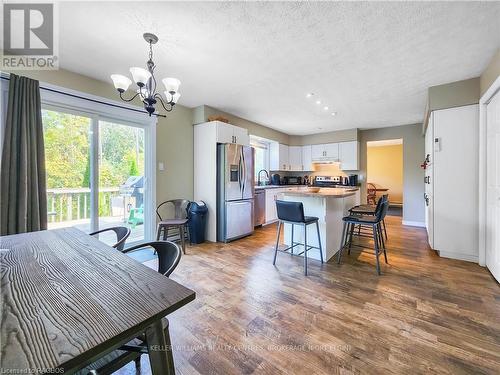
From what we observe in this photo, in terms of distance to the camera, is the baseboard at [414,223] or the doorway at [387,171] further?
the doorway at [387,171]

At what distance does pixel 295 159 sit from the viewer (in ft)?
22.3

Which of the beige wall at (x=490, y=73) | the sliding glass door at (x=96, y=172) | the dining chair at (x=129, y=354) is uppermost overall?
the beige wall at (x=490, y=73)

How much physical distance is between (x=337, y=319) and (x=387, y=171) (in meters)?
8.50

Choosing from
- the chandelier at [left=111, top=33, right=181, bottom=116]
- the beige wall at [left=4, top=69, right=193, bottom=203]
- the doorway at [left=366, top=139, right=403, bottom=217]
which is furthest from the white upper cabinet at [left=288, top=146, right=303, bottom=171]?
the chandelier at [left=111, top=33, right=181, bottom=116]

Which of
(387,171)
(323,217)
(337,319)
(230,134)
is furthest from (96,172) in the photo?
(387,171)

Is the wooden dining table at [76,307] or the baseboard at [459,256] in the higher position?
the wooden dining table at [76,307]

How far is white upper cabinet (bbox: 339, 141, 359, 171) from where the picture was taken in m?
5.70

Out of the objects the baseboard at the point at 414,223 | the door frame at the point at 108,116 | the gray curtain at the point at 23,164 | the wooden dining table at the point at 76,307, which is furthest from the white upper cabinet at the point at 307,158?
the wooden dining table at the point at 76,307

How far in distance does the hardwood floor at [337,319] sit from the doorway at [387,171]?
6091 millimetres

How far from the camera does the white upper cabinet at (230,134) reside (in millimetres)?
3877

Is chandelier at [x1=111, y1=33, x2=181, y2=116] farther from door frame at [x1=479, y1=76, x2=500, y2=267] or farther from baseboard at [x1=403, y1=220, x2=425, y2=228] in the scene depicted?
baseboard at [x1=403, y1=220, x2=425, y2=228]

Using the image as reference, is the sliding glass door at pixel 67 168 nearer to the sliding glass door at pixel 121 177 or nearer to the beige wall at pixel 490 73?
the sliding glass door at pixel 121 177

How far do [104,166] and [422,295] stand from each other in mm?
4175

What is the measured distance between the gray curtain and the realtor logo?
0.86 ft
